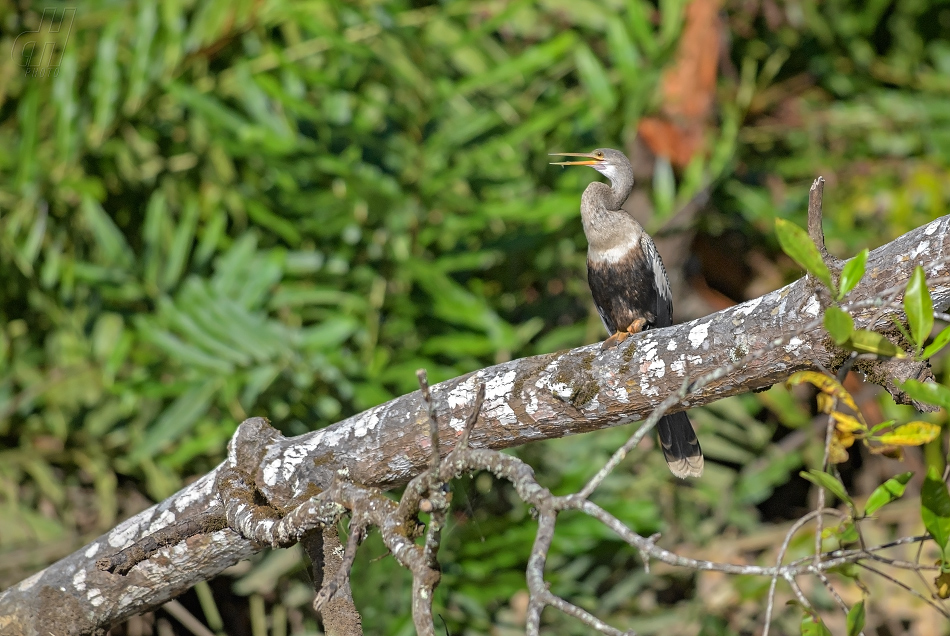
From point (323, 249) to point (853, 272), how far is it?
8.68 feet

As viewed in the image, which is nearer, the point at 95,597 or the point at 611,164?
the point at 95,597

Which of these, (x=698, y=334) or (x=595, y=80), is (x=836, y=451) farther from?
(x=595, y=80)

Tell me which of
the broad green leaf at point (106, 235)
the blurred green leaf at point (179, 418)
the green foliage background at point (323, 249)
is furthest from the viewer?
the broad green leaf at point (106, 235)

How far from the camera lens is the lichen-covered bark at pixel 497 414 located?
4.62ft

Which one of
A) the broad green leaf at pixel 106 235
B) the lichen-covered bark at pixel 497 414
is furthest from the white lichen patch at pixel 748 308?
the broad green leaf at pixel 106 235

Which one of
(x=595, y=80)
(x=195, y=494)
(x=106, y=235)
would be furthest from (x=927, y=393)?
(x=106, y=235)

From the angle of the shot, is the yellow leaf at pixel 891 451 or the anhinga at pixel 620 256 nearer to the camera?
the yellow leaf at pixel 891 451

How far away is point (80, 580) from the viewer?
1.85m

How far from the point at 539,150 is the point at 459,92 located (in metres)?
0.46

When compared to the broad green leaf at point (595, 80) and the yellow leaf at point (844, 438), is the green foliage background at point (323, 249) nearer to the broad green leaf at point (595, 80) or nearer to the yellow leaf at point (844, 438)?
the broad green leaf at point (595, 80)

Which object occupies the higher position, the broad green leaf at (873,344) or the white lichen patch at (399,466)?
the broad green leaf at (873,344)

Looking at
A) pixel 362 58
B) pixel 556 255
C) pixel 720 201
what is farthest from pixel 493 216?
pixel 720 201

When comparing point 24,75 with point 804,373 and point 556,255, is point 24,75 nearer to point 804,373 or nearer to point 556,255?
point 556,255

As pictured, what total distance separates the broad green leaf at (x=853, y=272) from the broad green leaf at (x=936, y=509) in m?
0.33
